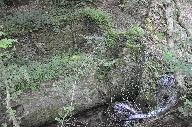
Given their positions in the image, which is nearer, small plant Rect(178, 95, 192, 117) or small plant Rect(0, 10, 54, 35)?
small plant Rect(178, 95, 192, 117)

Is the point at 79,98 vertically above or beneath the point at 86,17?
beneath

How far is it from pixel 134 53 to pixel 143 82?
660mm

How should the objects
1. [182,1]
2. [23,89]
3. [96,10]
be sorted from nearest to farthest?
[23,89] < [96,10] < [182,1]

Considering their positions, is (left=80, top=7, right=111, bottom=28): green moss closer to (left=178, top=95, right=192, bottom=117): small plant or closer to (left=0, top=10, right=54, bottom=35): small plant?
(left=0, top=10, right=54, bottom=35): small plant

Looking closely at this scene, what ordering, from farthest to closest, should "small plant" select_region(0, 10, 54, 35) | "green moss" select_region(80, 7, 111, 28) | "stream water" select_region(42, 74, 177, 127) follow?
"green moss" select_region(80, 7, 111, 28) → "small plant" select_region(0, 10, 54, 35) → "stream water" select_region(42, 74, 177, 127)

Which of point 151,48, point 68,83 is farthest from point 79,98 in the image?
point 151,48

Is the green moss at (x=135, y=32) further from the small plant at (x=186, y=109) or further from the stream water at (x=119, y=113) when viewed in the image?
the small plant at (x=186, y=109)

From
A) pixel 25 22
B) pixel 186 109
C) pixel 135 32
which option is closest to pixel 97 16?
pixel 135 32

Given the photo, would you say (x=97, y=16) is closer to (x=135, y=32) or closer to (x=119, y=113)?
(x=135, y=32)

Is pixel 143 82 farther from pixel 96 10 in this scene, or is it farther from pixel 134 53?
pixel 96 10

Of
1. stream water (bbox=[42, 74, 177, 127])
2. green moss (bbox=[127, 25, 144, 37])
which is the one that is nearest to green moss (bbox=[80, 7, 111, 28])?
green moss (bbox=[127, 25, 144, 37])

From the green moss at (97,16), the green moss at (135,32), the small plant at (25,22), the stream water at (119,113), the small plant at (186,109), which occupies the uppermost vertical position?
the small plant at (186,109)


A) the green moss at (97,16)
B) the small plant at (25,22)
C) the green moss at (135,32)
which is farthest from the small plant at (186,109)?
the small plant at (25,22)

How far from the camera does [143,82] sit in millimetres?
7430
